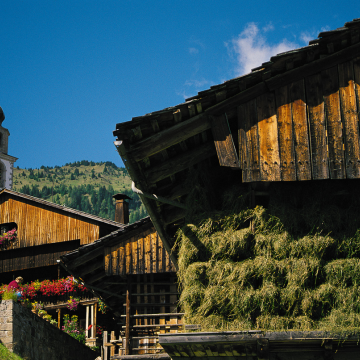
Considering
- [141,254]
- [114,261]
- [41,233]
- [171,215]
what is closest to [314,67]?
[171,215]

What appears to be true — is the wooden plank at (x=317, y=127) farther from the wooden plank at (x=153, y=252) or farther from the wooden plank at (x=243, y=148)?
the wooden plank at (x=153, y=252)

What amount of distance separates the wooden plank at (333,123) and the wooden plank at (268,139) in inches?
31.3

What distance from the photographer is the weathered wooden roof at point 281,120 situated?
23.9ft

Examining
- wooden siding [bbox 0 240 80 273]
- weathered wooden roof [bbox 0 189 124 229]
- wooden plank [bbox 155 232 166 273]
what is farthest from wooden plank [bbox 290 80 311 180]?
wooden siding [bbox 0 240 80 273]

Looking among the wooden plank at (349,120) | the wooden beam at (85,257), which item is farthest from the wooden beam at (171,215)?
the wooden beam at (85,257)

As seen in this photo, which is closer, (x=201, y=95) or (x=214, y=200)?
(x=201, y=95)

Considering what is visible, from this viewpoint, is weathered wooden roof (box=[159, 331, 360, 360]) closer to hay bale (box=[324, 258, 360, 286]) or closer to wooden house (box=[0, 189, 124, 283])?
hay bale (box=[324, 258, 360, 286])

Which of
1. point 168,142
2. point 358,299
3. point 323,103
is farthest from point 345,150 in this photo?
point 168,142

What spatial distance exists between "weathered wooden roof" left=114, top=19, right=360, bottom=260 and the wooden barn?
0.01 m

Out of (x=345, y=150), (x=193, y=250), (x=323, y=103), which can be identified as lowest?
A: (x=193, y=250)

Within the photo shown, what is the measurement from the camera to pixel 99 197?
157000mm

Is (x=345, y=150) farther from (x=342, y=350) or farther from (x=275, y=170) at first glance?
(x=342, y=350)

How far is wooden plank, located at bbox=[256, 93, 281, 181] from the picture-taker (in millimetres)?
7344

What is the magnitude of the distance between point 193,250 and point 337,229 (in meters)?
2.25
